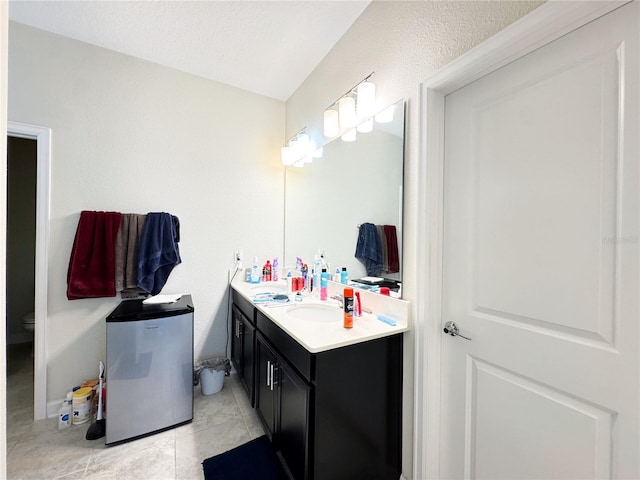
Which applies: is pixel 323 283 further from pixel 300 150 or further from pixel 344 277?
pixel 300 150

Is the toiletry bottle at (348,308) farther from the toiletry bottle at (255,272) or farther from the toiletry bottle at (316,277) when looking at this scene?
the toiletry bottle at (255,272)

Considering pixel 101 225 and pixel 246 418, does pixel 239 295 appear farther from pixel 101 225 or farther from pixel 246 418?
pixel 101 225

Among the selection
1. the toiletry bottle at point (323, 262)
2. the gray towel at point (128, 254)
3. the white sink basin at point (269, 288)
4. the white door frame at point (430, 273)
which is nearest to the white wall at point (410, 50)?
the white door frame at point (430, 273)

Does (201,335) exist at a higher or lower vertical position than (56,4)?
lower

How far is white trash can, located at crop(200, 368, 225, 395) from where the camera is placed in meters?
2.14

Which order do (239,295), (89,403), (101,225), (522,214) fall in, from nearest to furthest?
(522,214) → (89,403) → (101,225) → (239,295)

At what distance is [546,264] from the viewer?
0.95 m

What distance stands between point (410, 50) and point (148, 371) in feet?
7.87

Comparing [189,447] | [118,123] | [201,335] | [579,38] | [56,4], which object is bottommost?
[189,447]

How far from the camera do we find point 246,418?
6.18 feet

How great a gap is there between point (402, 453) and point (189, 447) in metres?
1.26

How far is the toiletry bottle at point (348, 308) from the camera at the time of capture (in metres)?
1.34

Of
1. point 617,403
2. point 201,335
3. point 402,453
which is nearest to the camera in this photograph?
point 617,403

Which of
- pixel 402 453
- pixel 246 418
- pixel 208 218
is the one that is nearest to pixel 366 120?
pixel 208 218
